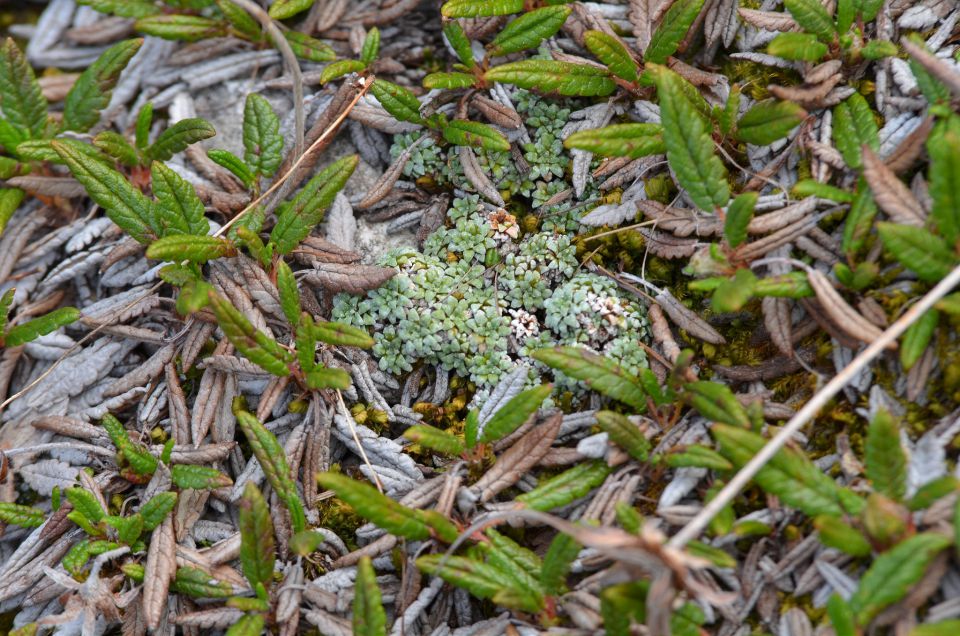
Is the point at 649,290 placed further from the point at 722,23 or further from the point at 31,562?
the point at 31,562

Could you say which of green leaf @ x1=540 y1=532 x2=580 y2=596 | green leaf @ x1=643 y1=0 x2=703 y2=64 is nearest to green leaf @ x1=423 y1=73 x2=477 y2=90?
green leaf @ x1=643 y1=0 x2=703 y2=64

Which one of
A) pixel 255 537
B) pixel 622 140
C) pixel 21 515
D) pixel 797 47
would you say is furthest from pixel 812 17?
pixel 21 515

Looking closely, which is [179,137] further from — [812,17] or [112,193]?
[812,17]

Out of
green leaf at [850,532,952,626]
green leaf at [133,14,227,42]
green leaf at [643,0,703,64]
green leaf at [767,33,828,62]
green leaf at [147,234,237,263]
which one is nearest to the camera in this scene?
green leaf at [850,532,952,626]

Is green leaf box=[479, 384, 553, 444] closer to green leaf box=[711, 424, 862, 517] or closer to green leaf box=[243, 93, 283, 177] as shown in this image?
green leaf box=[711, 424, 862, 517]

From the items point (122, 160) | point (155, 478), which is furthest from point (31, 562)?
point (122, 160)

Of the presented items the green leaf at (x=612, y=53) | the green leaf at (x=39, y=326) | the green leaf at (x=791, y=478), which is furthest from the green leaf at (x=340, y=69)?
the green leaf at (x=791, y=478)

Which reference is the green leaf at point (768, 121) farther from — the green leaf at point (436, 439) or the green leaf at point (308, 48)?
the green leaf at point (308, 48)
